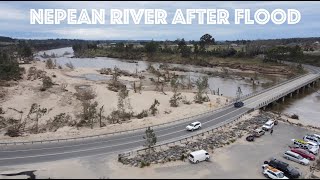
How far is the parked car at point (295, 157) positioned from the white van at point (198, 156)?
8.02 m

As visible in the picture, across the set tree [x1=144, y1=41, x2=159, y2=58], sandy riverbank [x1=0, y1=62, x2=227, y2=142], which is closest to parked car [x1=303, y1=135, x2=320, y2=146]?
sandy riverbank [x1=0, y1=62, x2=227, y2=142]

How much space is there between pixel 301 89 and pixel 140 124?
49.0 metres

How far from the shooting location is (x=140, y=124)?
1732 inches

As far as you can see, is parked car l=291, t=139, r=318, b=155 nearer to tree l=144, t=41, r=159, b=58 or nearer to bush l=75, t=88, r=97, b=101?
bush l=75, t=88, r=97, b=101

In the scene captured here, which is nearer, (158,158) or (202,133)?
(158,158)

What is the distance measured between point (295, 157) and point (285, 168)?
394cm

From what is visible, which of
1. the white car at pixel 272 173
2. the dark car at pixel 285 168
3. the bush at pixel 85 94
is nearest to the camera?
the white car at pixel 272 173

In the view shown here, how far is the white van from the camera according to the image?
1267 inches

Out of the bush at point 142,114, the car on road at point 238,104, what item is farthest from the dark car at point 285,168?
the car on road at point 238,104

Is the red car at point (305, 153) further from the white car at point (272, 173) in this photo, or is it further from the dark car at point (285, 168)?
the white car at point (272, 173)

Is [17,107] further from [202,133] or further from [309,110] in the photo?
[309,110]

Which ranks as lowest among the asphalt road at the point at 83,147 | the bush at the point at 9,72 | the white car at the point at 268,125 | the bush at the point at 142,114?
the asphalt road at the point at 83,147

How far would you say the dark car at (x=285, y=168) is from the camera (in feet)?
99.3

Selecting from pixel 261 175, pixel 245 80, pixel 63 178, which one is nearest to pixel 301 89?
pixel 245 80
